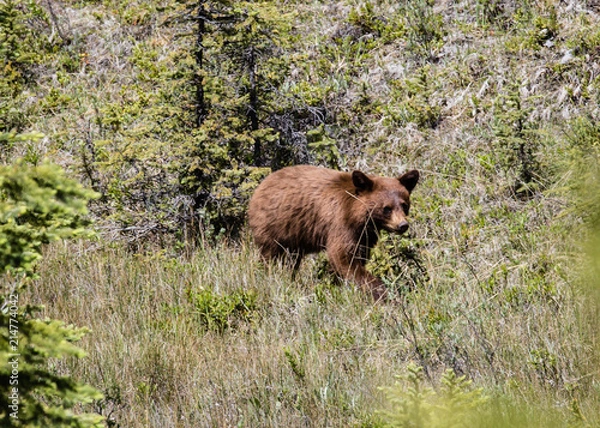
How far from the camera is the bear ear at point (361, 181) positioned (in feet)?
23.1

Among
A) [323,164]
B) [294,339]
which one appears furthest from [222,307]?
[323,164]

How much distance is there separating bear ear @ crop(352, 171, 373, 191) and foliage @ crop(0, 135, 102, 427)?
487 cm

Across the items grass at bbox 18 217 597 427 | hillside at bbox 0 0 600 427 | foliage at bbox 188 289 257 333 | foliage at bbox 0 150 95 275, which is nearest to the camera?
foliage at bbox 0 150 95 275

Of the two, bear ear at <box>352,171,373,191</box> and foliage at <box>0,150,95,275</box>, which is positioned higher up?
foliage at <box>0,150,95,275</box>

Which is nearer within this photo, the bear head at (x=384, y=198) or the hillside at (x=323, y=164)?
the hillside at (x=323, y=164)

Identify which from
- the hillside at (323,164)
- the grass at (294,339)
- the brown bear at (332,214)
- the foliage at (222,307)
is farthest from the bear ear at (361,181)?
the foliage at (222,307)

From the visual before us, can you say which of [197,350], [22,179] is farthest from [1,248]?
[197,350]

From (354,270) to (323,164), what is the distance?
9.12 ft

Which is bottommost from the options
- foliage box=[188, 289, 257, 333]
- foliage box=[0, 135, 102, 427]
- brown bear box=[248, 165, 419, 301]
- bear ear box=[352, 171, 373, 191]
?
foliage box=[188, 289, 257, 333]

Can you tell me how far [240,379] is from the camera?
468cm

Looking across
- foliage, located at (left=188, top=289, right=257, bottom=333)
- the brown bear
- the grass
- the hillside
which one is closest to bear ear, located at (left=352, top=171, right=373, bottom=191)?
the brown bear

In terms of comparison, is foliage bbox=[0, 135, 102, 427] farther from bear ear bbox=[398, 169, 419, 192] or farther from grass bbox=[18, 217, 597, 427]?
bear ear bbox=[398, 169, 419, 192]

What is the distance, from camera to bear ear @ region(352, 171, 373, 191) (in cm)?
705

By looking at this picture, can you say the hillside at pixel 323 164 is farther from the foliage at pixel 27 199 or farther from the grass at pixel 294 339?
the foliage at pixel 27 199
